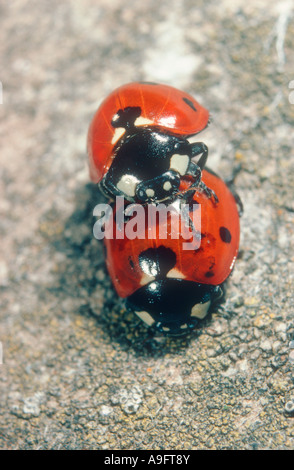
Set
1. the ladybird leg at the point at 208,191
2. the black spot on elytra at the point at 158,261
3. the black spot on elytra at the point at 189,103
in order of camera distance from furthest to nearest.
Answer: the black spot on elytra at the point at 189,103
the ladybird leg at the point at 208,191
the black spot on elytra at the point at 158,261

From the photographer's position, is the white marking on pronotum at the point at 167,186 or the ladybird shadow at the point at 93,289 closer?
the white marking on pronotum at the point at 167,186

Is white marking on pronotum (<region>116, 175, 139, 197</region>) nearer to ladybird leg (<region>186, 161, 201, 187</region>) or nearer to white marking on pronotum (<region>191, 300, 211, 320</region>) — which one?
ladybird leg (<region>186, 161, 201, 187</region>)

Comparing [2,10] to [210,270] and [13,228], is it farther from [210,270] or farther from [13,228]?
[210,270]

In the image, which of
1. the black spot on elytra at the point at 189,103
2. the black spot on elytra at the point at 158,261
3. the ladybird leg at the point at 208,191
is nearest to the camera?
the black spot on elytra at the point at 158,261

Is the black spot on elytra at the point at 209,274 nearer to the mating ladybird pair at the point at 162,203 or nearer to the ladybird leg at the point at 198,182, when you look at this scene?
the mating ladybird pair at the point at 162,203

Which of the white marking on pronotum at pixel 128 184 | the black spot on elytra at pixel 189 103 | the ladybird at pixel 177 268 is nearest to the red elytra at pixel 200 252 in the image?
the ladybird at pixel 177 268

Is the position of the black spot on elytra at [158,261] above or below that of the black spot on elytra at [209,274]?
above

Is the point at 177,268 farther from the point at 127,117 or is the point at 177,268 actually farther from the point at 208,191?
the point at 127,117

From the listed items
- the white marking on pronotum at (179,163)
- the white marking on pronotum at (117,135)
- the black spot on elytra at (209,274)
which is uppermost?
the white marking on pronotum at (117,135)
